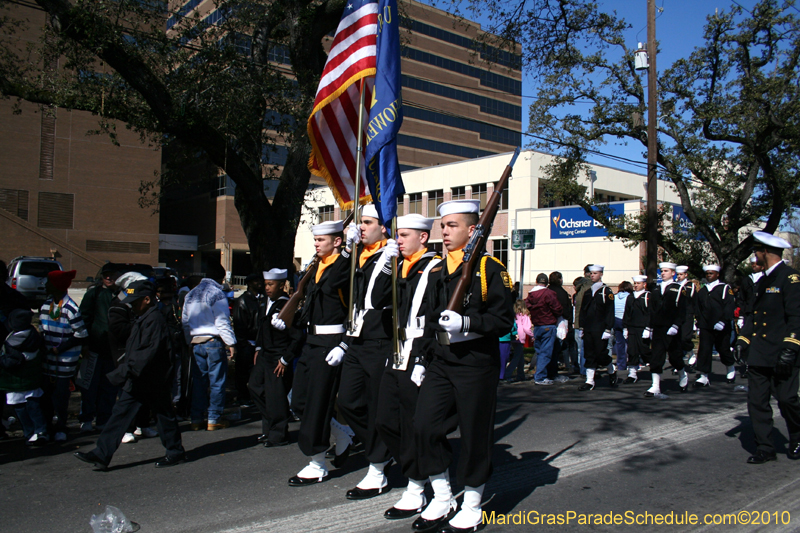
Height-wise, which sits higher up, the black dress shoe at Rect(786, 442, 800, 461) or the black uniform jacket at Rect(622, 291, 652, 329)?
the black uniform jacket at Rect(622, 291, 652, 329)

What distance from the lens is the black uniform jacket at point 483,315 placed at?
12.7 feet

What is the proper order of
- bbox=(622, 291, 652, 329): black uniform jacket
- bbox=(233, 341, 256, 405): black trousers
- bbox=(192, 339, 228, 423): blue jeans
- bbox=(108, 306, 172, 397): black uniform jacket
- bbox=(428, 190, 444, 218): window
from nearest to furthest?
bbox=(108, 306, 172, 397): black uniform jacket → bbox=(192, 339, 228, 423): blue jeans → bbox=(233, 341, 256, 405): black trousers → bbox=(622, 291, 652, 329): black uniform jacket → bbox=(428, 190, 444, 218): window

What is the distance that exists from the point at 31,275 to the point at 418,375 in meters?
21.2

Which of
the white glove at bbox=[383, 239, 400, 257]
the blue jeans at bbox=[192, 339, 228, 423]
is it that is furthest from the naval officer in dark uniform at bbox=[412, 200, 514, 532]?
the blue jeans at bbox=[192, 339, 228, 423]

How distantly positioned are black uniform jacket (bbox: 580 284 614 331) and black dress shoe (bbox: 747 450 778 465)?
4139 mm

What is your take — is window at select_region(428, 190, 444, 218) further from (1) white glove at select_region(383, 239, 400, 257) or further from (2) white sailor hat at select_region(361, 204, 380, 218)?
(1) white glove at select_region(383, 239, 400, 257)

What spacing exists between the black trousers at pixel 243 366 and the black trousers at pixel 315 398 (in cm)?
317

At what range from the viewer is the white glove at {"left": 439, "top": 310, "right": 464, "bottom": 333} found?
3.71 metres

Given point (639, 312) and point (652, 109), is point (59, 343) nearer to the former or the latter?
point (639, 312)

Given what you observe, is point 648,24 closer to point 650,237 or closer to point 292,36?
point 650,237

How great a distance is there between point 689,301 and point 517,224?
2993cm

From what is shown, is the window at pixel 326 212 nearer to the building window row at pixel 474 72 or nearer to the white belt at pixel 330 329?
the building window row at pixel 474 72

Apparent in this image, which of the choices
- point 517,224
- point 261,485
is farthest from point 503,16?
point 517,224

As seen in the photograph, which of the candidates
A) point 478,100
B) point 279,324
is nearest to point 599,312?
point 279,324
